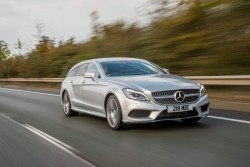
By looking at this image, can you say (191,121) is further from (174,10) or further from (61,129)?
(174,10)

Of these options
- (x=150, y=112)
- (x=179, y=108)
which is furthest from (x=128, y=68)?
(x=179, y=108)

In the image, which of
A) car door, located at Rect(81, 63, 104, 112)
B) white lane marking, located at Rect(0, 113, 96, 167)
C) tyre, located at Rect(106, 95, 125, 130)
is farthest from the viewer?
car door, located at Rect(81, 63, 104, 112)

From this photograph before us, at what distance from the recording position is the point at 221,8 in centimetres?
1661

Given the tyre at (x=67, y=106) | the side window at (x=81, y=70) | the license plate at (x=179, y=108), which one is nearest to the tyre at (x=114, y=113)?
the license plate at (x=179, y=108)

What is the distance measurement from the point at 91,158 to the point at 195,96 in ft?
9.08

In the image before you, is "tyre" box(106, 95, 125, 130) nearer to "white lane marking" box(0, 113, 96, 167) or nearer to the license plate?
the license plate

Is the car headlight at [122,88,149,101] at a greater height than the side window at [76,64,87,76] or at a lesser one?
lesser

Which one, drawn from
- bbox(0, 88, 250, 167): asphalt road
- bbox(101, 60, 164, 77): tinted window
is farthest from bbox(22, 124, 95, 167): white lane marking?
bbox(101, 60, 164, 77): tinted window

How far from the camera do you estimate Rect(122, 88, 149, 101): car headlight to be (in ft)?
28.3

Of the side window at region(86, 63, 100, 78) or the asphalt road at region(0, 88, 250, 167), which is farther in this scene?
the side window at region(86, 63, 100, 78)

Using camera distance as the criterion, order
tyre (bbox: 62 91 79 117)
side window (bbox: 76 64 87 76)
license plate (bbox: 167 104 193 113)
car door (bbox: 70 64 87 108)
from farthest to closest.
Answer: tyre (bbox: 62 91 79 117), side window (bbox: 76 64 87 76), car door (bbox: 70 64 87 108), license plate (bbox: 167 104 193 113)

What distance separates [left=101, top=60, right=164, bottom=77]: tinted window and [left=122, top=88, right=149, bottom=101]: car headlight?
1.21 meters

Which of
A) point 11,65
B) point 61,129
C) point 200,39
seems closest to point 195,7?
point 200,39

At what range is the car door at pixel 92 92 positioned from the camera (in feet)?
32.9
